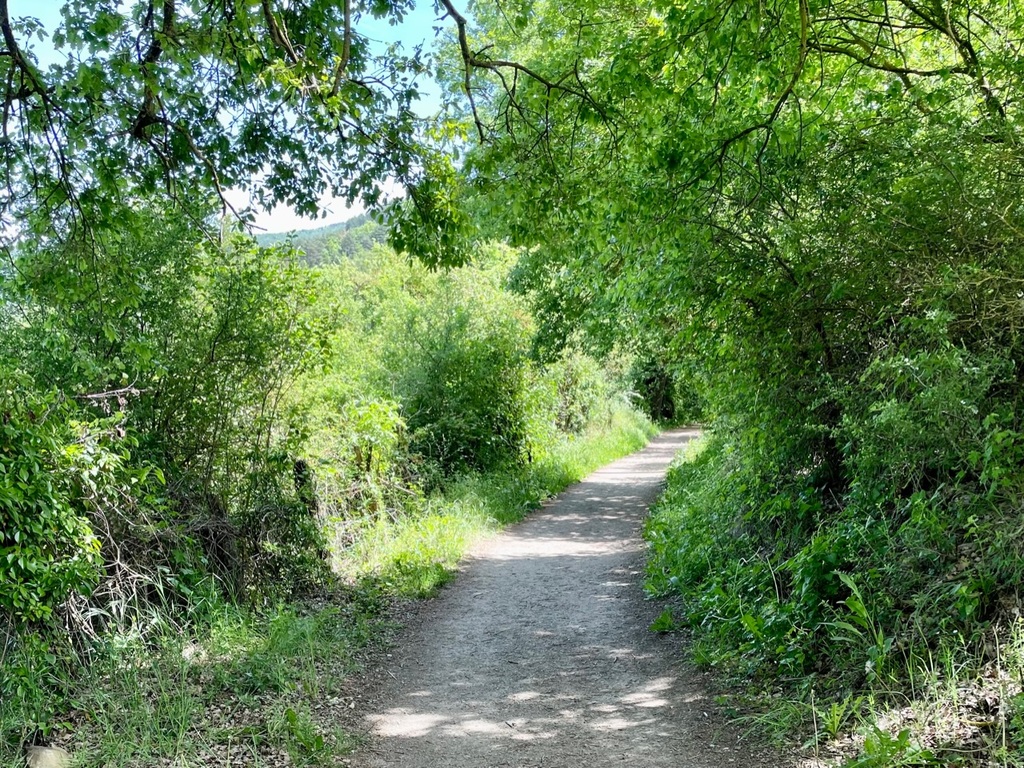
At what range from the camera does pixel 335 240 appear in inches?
2761

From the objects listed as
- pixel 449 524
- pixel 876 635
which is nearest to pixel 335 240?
pixel 449 524

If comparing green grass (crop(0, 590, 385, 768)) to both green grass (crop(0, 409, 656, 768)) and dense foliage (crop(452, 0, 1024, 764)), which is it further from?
dense foliage (crop(452, 0, 1024, 764))

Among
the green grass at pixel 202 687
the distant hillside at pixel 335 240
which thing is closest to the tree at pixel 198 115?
the distant hillside at pixel 335 240

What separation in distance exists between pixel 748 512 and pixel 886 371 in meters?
3.02

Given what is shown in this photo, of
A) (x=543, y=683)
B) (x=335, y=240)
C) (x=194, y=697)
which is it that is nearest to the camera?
(x=194, y=697)

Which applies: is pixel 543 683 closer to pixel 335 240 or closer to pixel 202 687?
pixel 202 687

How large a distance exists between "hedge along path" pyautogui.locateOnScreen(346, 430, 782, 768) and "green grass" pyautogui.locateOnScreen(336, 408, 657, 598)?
1.55 ft

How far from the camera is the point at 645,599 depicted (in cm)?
876

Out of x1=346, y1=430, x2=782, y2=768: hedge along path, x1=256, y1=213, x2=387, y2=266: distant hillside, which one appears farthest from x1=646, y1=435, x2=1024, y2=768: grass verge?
x1=256, y1=213, x2=387, y2=266: distant hillside

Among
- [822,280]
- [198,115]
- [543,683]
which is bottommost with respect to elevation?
[543,683]

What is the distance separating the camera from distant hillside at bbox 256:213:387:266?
29.2 ft

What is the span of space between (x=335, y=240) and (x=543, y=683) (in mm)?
67861

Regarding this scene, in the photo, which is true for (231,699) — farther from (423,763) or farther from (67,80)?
(67,80)

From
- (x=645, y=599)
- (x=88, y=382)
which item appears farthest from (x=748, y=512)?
(x=88, y=382)
